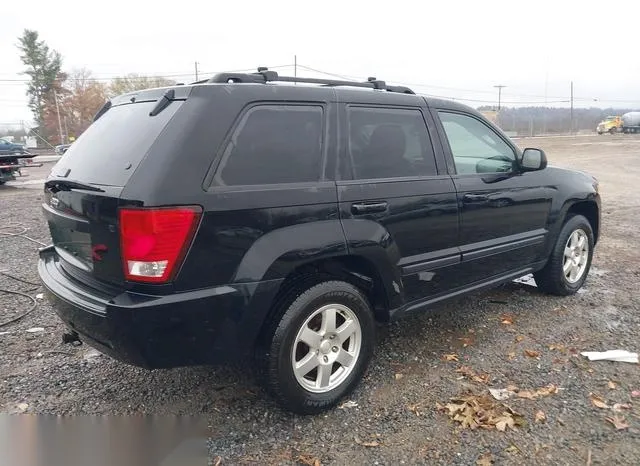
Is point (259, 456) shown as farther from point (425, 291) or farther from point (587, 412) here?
point (587, 412)

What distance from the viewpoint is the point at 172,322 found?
237 centimetres

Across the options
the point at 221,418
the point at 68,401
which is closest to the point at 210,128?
the point at 221,418

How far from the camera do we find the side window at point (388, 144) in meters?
3.08

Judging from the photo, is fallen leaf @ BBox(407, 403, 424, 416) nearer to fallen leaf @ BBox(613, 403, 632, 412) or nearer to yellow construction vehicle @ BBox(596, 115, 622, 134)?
fallen leaf @ BBox(613, 403, 632, 412)

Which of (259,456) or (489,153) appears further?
(489,153)

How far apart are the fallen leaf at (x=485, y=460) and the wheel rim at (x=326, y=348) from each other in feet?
2.89

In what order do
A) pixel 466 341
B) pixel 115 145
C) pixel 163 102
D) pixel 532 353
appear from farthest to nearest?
pixel 466 341 → pixel 532 353 → pixel 115 145 → pixel 163 102

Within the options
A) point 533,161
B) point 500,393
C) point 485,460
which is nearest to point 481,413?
point 500,393

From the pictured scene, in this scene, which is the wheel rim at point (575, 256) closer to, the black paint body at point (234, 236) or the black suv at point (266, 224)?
the black suv at point (266, 224)

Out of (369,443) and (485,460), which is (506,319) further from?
(369,443)

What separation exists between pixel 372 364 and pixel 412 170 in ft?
4.62

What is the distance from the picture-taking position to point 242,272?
98.7 inches

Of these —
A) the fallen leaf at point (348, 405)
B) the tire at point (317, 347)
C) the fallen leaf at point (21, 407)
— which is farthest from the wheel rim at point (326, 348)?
the fallen leaf at point (21, 407)

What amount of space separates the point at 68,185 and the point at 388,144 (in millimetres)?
1978
